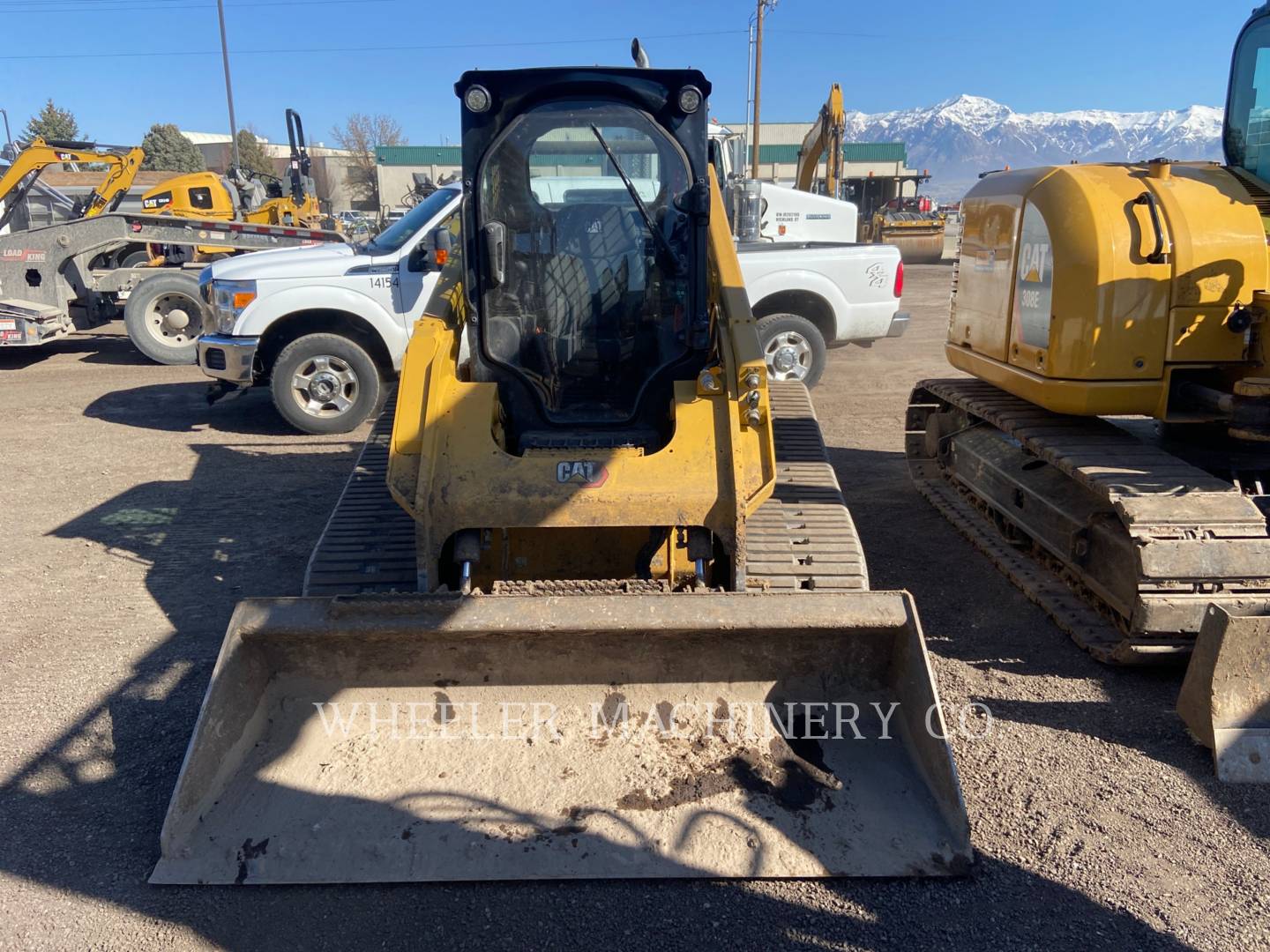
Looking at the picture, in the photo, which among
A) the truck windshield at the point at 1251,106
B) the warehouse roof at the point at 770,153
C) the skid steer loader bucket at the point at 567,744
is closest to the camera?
the skid steer loader bucket at the point at 567,744

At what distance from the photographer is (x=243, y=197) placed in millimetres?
16266

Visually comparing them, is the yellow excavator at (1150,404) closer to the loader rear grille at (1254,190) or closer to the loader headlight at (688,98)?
the loader rear grille at (1254,190)

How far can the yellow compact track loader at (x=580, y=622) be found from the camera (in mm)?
2979

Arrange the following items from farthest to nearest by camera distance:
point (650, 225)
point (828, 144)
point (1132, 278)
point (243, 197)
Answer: point (828, 144) → point (243, 197) → point (1132, 278) → point (650, 225)

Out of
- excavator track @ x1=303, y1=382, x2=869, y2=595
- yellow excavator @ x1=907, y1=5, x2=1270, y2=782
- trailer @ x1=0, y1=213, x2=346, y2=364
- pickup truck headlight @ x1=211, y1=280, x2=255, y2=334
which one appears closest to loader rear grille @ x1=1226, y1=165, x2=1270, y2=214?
yellow excavator @ x1=907, y1=5, x2=1270, y2=782

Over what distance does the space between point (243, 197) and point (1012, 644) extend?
15.6 meters

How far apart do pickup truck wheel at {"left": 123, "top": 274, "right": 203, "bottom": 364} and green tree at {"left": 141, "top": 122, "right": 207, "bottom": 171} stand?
41892 mm

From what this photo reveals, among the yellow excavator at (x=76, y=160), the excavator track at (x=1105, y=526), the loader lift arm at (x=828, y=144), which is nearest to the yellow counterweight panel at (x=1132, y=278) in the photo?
the excavator track at (x=1105, y=526)

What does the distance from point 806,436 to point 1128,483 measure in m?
1.88

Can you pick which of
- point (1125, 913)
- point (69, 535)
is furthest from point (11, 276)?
point (1125, 913)

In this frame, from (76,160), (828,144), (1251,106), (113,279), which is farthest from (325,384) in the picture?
(828,144)

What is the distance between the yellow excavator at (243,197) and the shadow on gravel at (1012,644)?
Result: 11754 millimetres

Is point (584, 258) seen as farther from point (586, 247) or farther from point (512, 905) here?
point (512, 905)

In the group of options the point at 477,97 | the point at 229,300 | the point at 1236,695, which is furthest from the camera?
the point at 229,300
